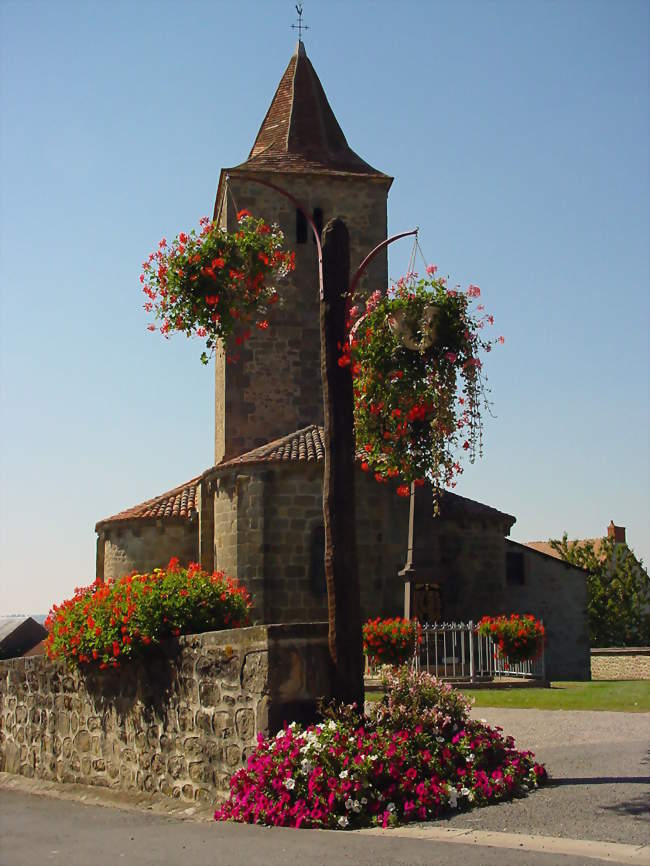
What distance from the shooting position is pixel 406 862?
6.59 meters

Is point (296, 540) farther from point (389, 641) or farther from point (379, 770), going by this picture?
point (379, 770)

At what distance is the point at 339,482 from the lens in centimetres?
1020

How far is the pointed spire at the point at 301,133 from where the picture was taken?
32812mm

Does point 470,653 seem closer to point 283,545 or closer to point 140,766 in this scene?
point 283,545

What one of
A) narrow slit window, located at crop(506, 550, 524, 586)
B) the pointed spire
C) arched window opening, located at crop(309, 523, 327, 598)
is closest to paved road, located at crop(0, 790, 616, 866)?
arched window opening, located at crop(309, 523, 327, 598)

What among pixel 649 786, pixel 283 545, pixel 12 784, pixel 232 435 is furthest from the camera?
pixel 232 435

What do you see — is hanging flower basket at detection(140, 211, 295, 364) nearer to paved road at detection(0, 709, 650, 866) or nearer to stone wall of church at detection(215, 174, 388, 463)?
paved road at detection(0, 709, 650, 866)

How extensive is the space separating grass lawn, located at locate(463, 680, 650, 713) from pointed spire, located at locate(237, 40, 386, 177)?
→ 18.8 meters

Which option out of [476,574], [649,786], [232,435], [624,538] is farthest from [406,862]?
[624,538]

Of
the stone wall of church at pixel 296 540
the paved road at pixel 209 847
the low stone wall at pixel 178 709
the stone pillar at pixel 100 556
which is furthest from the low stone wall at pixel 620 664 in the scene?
the paved road at pixel 209 847

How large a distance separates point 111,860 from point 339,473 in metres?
4.24

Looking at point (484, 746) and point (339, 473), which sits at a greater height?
point (339, 473)

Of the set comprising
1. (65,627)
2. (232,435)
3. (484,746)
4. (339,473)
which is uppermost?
(232,435)

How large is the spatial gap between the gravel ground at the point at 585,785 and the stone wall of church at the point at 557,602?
16.2m
